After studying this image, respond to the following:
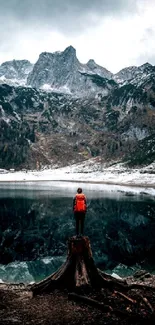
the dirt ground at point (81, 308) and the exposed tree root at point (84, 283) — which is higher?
the exposed tree root at point (84, 283)

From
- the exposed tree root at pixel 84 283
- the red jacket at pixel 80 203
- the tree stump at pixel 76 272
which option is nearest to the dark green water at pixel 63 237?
the tree stump at pixel 76 272

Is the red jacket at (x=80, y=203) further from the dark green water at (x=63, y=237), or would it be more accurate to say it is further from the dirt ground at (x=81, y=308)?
the dark green water at (x=63, y=237)

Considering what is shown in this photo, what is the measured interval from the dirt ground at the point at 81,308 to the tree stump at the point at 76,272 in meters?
0.53

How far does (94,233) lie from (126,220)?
14.5m

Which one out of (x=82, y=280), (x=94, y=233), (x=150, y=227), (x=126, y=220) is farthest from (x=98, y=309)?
(x=126, y=220)

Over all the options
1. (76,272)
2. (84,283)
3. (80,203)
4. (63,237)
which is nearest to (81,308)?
(84,283)

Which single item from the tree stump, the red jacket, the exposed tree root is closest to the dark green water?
the tree stump

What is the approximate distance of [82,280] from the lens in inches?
858

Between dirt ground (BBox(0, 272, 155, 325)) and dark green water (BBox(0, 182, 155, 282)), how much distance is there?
41.0ft

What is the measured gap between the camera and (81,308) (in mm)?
19344

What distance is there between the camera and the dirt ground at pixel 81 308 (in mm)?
17703

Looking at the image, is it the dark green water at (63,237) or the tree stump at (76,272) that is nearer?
the tree stump at (76,272)

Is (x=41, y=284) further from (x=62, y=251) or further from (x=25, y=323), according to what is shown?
(x=62, y=251)

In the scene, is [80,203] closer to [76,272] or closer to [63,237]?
[76,272]
